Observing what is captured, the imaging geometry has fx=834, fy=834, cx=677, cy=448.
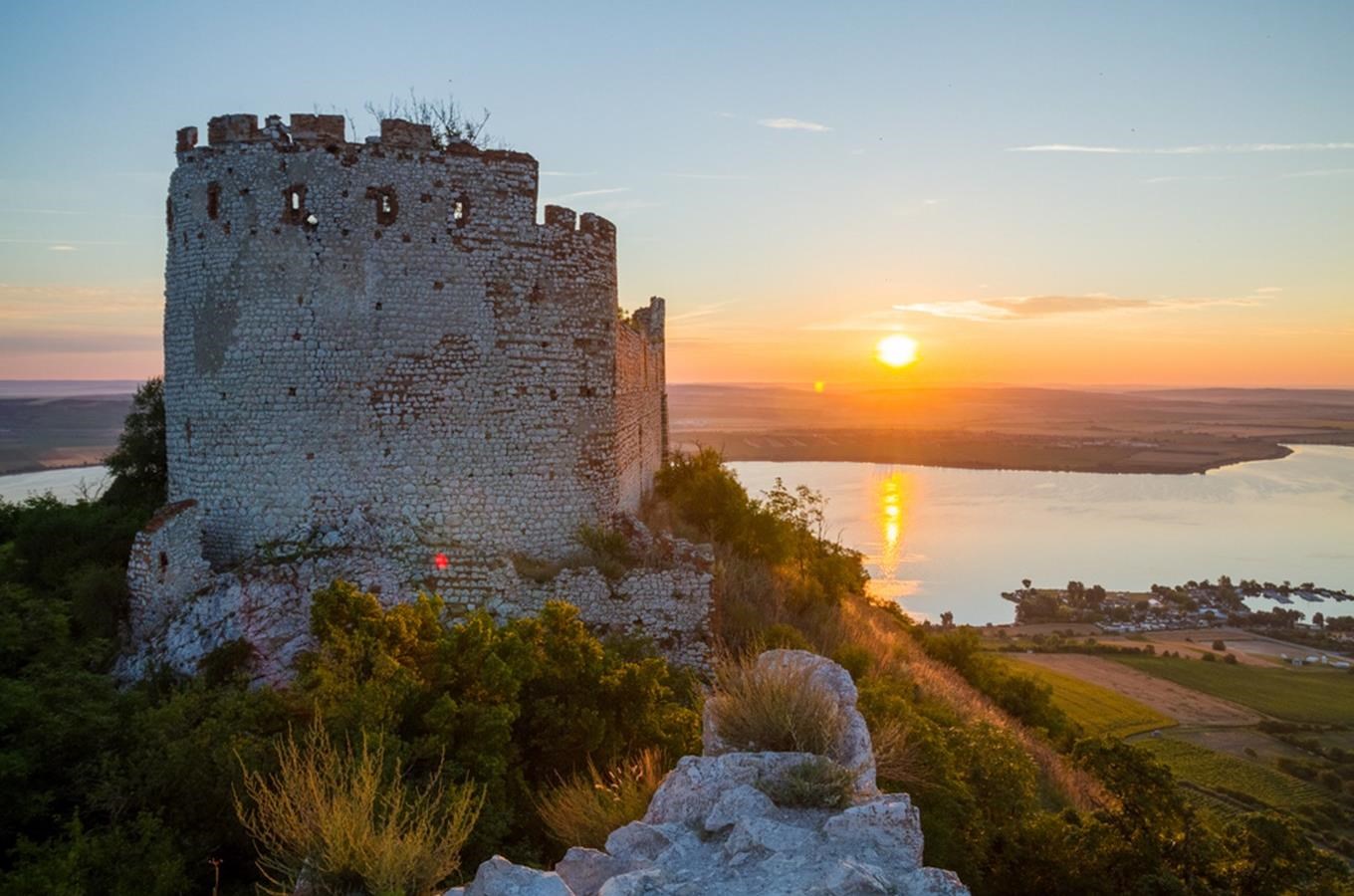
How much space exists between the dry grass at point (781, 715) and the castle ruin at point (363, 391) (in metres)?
5.14

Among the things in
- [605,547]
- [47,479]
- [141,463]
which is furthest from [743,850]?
[47,479]

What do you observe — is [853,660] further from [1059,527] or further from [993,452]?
[993,452]

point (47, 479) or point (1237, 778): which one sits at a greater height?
point (47, 479)

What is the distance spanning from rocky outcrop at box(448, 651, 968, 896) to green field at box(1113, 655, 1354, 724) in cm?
4035

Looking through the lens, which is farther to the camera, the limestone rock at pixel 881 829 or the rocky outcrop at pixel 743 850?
the limestone rock at pixel 881 829

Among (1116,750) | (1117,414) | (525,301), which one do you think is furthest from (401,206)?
(1117,414)

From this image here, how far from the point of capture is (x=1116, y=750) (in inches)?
316

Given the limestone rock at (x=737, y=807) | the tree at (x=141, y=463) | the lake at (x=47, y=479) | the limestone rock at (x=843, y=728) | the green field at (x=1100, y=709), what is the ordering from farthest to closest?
the green field at (x=1100, y=709) < the lake at (x=47, y=479) < the tree at (x=141, y=463) < the limestone rock at (x=843, y=728) < the limestone rock at (x=737, y=807)

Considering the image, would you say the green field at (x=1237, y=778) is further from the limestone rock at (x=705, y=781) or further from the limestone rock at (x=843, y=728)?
the limestone rock at (x=705, y=781)

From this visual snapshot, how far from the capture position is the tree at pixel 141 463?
15445 mm

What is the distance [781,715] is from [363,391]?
292 inches

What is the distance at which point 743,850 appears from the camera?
4402 mm

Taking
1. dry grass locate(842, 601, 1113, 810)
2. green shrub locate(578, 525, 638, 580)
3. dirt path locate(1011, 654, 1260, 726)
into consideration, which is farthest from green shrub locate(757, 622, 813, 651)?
dirt path locate(1011, 654, 1260, 726)

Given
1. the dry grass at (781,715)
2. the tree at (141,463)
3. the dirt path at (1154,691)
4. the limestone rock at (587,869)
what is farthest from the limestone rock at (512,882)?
the dirt path at (1154,691)
